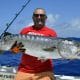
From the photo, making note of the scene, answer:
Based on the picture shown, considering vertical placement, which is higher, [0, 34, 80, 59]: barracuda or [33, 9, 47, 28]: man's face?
[33, 9, 47, 28]: man's face

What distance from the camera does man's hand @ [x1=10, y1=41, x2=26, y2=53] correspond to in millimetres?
6012

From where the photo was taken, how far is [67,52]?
633 cm

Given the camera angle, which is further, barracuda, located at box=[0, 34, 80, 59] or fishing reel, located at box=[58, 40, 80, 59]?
fishing reel, located at box=[58, 40, 80, 59]

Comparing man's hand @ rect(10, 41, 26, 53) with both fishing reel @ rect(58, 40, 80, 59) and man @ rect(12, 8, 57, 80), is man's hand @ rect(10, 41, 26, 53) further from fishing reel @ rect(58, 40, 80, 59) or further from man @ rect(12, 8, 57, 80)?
fishing reel @ rect(58, 40, 80, 59)

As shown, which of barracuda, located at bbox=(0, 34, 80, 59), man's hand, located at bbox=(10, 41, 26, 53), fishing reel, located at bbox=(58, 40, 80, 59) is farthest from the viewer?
fishing reel, located at bbox=(58, 40, 80, 59)

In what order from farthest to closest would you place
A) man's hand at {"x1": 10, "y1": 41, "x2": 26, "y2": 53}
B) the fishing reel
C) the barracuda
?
the fishing reel
the barracuda
man's hand at {"x1": 10, "y1": 41, "x2": 26, "y2": 53}

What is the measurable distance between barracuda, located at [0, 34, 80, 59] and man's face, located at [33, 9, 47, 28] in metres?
0.25

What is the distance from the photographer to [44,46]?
625 cm

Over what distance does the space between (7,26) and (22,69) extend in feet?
5.75

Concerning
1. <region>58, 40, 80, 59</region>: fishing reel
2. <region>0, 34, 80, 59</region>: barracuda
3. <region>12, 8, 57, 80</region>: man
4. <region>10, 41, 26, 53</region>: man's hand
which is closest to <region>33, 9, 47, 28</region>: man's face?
<region>12, 8, 57, 80</region>: man

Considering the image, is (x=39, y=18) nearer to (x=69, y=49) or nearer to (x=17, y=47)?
(x=17, y=47)

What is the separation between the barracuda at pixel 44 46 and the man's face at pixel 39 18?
25 centimetres

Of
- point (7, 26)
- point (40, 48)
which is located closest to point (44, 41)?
point (40, 48)

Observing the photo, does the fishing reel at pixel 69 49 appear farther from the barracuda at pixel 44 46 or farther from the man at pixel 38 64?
the man at pixel 38 64
